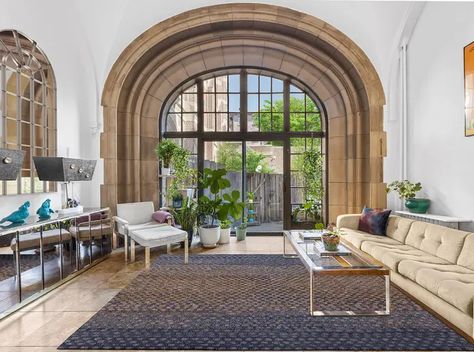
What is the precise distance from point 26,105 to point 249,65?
153 inches

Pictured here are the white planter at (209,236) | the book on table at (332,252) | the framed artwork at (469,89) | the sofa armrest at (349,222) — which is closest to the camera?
the book on table at (332,252)

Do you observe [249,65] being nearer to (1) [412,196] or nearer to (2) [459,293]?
(1) [412,196]

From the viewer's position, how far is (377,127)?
18.1ft

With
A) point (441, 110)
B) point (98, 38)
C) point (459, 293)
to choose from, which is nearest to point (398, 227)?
point (441, 110)

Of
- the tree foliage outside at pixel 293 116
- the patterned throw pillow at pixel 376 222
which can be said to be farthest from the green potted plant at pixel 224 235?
the patterned throw pillow at pixel 376 222

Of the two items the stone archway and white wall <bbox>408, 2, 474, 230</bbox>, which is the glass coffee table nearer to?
white wall <bbox>408, 2, 474, 230</bbox>

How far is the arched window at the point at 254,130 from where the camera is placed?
6.49 meters

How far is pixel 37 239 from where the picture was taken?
3291 mm

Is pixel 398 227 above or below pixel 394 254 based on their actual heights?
above

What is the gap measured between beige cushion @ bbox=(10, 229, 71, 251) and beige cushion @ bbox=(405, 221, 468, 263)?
408 cm

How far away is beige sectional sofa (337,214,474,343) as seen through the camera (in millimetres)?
2457

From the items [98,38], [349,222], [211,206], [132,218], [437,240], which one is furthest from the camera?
[211,206]

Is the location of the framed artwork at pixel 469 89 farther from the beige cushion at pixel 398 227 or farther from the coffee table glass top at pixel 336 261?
the coffee table glass top at pixel 336 261

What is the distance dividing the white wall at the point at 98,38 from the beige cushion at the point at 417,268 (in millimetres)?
2737
